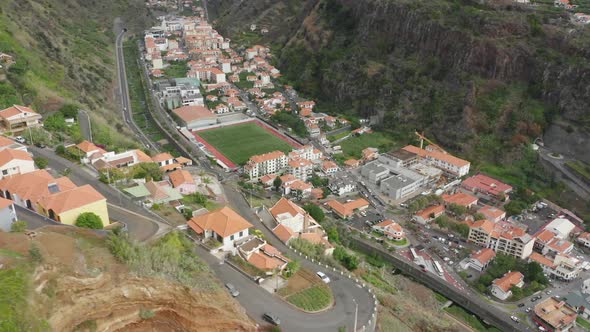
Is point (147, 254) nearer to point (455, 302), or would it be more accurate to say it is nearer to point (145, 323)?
point (145, 323)

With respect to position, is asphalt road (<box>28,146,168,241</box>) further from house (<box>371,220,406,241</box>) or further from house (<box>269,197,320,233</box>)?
house (<box>371,220,406,241</box>)

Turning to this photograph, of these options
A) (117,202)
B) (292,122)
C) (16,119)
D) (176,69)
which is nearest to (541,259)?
(117,202)

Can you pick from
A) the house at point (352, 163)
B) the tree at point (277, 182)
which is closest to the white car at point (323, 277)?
the tree at point (277, 182)

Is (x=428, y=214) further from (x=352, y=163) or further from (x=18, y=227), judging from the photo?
(x=18, y=227)

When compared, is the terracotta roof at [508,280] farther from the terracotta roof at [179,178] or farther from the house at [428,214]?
the terracotta roof at [179,178]

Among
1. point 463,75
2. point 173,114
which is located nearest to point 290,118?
point 173,114
